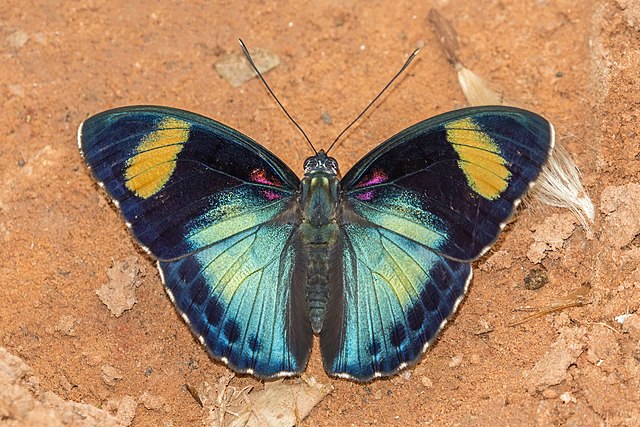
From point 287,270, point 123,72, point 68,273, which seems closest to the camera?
point 287,270

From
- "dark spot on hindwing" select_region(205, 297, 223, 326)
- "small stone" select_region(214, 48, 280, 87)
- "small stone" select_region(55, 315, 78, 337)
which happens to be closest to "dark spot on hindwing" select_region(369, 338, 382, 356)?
"dark spot on hindwing" select_region(205, 297, 223, 326)

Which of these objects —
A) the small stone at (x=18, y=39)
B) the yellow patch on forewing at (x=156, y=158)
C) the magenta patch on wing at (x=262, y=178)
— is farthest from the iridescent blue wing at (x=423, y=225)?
the small stone at (x=18, y=39)

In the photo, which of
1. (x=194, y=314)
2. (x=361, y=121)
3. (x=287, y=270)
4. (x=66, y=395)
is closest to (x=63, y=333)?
(x=66, y=395)

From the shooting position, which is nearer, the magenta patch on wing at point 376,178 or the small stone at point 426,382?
the magenta patch on wing at point 376,178

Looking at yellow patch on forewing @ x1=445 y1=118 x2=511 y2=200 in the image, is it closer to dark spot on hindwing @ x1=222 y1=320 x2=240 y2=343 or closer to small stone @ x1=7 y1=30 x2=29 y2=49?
dark spot on hindwing @ x1=222 y1=320 x2=240 y2=343

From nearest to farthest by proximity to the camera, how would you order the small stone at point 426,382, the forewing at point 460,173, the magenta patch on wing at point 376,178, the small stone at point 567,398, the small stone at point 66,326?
the forewing at point 460,173 < the small stone at point 567,398 < the magenta patch on wing at point 376,178 < the small stone at point 426,382 < the small stone at point 66,326

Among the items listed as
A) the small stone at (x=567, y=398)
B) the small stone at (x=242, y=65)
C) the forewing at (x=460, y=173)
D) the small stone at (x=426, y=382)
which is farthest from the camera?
the small stone at (x=242, y=65)

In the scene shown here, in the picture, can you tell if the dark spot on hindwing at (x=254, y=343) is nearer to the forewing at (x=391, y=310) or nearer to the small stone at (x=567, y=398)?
the forewing at (x=391, y=310)

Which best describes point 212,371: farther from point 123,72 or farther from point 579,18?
point 579,18
